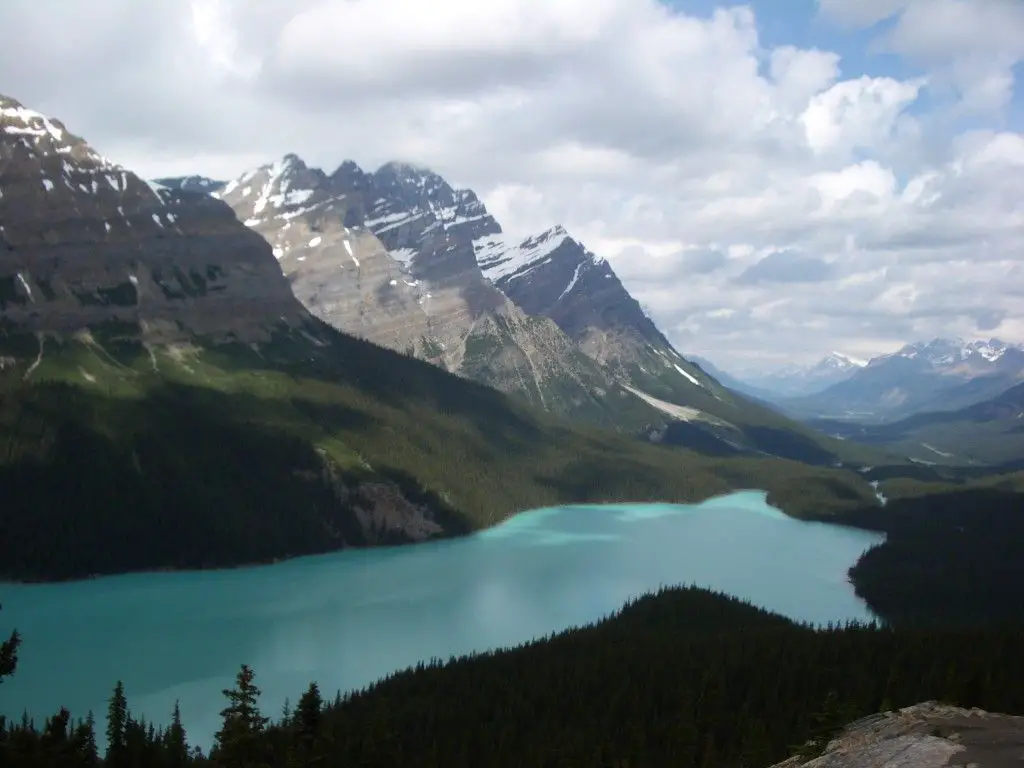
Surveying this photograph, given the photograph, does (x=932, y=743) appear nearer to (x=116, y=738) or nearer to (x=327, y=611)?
(x=116, y=738)

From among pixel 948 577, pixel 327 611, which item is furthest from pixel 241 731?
pixel 948 577

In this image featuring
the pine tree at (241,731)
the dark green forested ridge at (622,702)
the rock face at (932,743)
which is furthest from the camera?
the dark green forested ridge at (622,702)

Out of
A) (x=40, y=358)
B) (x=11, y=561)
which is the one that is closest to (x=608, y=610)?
(x=11, y=561)

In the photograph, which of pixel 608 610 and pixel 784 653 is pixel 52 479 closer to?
pixel 608 610

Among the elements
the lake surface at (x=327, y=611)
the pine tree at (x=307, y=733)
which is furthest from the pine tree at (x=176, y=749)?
the pine tree at (x=307, y=733)

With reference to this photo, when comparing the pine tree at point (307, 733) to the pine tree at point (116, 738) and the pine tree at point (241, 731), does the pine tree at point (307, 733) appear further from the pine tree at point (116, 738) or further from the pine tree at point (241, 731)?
the pine tree at point (116, 738)

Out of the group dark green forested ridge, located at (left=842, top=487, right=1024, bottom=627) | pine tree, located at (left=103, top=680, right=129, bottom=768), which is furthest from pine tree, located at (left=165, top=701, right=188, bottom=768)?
dark green forested ridge, located at (left=842, top=487, right=1024, bottom=627)

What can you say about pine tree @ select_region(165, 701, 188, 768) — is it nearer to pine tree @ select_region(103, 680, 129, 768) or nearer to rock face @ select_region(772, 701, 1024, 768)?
pine tree @ select_region(103, 680, 129, 768)
